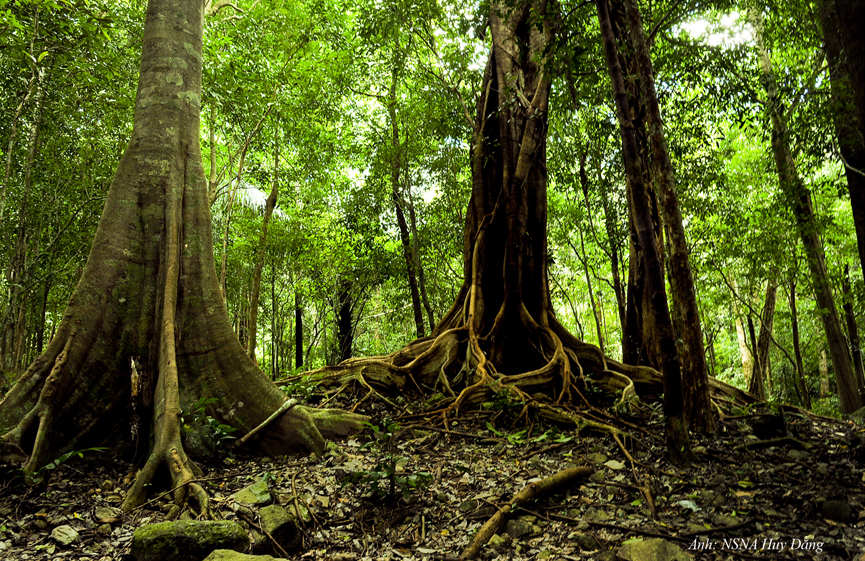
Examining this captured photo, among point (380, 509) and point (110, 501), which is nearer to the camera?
point (110, 501)

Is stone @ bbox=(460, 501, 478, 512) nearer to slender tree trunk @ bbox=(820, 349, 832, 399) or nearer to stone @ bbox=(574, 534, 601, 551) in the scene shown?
stone @ bbox=(574, 534, 601, 551)

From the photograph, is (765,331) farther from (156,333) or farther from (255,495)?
(156,333)

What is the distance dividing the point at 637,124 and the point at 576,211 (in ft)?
21.6

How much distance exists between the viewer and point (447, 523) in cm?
320

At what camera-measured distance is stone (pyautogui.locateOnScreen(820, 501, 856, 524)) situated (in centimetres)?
281

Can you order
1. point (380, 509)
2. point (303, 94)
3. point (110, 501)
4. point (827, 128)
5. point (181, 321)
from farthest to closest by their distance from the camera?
point (303, 94)
point (827, 128)
point (181, 321)
point (380, 509)
point (110, 501)

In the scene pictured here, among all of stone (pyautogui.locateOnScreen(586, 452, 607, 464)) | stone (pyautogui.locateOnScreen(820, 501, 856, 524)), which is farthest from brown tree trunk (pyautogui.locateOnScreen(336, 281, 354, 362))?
stone (pyautogui.locateOnScreen(820, 501, 856, 524))

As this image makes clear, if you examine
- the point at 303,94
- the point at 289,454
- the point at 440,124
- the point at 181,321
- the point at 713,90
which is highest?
the point at 303,94

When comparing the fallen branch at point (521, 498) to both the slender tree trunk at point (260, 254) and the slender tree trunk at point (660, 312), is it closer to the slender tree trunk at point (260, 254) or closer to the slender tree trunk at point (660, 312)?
the slender tree trunk at point (660, 312)

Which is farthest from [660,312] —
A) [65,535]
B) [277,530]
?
[65,535]

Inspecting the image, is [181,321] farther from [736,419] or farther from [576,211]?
[576,211]

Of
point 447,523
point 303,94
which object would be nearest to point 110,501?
point 447,523

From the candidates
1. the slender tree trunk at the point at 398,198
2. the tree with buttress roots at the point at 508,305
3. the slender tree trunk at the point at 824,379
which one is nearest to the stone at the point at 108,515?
the tree with buttress roots at the point at 508,305

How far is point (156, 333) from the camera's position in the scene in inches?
157
